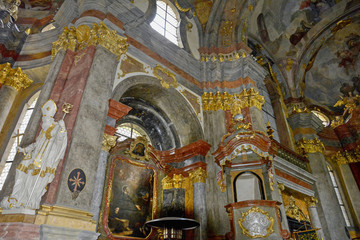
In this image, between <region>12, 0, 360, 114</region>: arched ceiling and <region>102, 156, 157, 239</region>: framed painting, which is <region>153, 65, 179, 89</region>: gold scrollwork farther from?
<region>12, 0, 360, 114</region>: arched ceiling

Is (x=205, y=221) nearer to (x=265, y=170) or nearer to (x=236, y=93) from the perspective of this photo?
(x=265, y=170)

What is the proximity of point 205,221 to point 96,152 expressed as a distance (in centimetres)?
356

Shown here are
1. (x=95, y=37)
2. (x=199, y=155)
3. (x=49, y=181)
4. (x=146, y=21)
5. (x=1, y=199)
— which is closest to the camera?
(x=49, y=181)

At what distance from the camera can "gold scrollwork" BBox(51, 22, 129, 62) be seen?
614 cm

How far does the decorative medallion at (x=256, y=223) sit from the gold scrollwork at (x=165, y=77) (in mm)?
4230

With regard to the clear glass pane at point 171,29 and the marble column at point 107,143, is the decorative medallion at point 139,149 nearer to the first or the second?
the marble column at point 107,143

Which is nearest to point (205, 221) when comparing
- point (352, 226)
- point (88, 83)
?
point (88, 83)

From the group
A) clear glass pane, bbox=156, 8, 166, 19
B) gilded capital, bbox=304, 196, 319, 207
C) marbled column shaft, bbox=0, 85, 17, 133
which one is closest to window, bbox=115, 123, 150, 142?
marbled column shaft, bbox=0, 85, 17, 133

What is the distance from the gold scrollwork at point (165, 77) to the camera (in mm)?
7840

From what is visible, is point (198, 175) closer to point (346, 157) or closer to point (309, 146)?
point (309, 146)

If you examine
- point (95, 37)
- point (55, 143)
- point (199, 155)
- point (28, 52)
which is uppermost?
point (28, 52)

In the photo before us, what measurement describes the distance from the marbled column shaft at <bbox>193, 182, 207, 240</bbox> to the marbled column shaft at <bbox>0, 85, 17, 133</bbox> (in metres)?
5.63

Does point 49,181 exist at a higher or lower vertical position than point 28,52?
lower

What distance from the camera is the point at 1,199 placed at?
14.9 feet
